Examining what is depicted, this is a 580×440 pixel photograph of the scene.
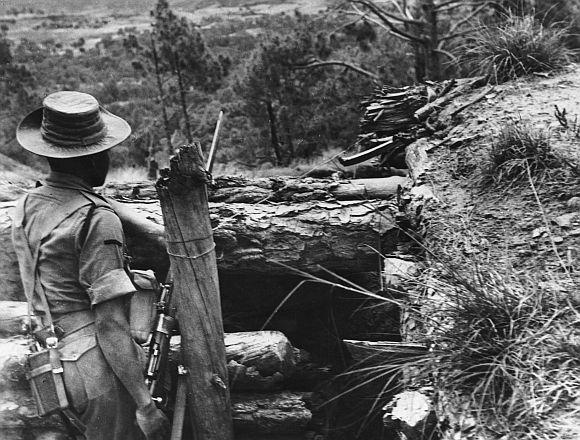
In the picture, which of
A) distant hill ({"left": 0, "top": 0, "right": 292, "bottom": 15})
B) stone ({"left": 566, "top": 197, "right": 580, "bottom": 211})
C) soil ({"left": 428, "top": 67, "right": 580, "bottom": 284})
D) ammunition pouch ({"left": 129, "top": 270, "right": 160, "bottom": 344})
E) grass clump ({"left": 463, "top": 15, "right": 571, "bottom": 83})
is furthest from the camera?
distant hill ({"left": 0, "top": 0, "right": 292, "bottom": 15})

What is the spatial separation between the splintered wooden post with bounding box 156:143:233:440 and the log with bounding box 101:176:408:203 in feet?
3.92

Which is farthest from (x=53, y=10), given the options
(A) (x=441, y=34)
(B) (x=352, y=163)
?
(B) (x=352, y=163)

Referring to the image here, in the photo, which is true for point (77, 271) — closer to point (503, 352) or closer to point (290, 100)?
point (503, 352)

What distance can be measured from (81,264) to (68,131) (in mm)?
630

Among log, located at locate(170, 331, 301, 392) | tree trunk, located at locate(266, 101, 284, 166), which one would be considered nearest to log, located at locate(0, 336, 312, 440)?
log, located at locate(170, 331, 301, 392)

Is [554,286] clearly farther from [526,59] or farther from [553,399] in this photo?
[526,59]

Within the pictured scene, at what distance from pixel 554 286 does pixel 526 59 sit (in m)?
3.46

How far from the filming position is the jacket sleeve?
2.91 metres

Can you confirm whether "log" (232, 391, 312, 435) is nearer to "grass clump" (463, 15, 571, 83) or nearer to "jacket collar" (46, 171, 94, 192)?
"jacket collar" (46, 171, 94, 192)

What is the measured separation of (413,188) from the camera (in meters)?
4.68

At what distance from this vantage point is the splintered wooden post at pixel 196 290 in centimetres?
330

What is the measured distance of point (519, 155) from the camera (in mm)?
4391

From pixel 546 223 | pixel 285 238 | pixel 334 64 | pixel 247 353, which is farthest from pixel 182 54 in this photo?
pixel 546 223

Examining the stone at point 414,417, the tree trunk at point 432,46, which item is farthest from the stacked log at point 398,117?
the tree trunk at point 432,46
